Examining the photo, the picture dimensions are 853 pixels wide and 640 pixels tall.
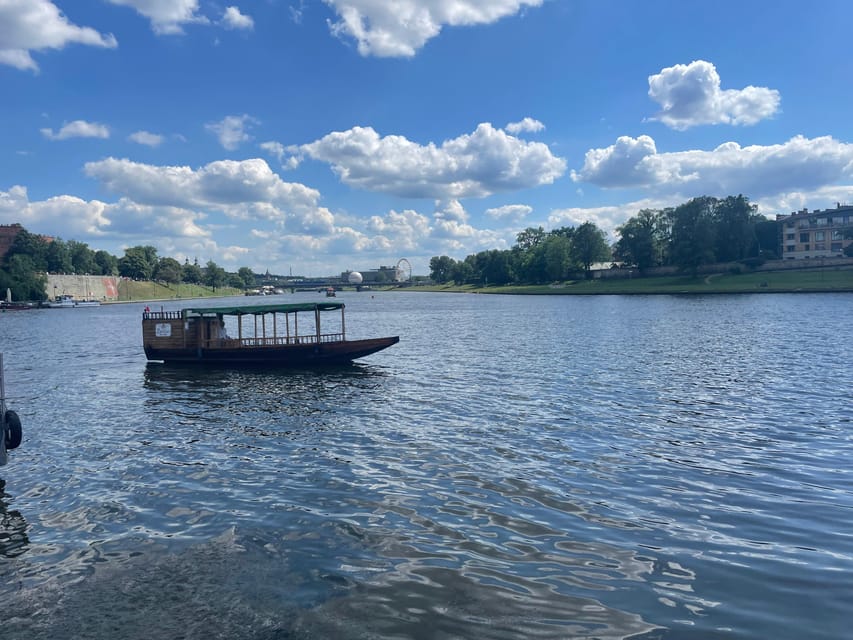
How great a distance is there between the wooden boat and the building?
562 feet

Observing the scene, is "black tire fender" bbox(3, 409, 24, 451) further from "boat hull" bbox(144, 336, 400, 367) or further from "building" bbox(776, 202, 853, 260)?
"building" bbox(776, 202, 853, 260)

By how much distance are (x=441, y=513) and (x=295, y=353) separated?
109 ft

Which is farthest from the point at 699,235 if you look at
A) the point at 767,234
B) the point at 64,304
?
the point at 64,304

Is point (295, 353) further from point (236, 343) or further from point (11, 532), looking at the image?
point (11, 532)

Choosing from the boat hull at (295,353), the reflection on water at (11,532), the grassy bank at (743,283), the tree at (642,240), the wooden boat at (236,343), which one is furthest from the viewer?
the tree at (642,240)

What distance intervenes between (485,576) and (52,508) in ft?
42.6

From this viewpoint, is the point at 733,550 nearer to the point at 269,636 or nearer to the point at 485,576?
the point at 485,576

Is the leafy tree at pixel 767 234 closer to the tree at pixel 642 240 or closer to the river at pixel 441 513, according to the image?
the tree at pixel 642 240

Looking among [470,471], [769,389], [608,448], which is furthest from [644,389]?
[470,471]

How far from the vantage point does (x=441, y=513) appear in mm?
15711

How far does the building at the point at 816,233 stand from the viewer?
172 meters

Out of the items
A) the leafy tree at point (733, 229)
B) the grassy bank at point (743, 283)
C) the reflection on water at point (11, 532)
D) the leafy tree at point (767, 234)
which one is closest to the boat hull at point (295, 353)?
the reflection on water at point (11, 532)

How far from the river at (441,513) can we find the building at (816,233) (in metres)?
168

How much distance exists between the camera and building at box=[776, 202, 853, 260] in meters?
172
